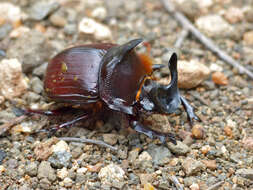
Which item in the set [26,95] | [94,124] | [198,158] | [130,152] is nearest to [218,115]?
[198,158]

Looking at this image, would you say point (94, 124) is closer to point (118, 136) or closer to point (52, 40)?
point (118, 136)

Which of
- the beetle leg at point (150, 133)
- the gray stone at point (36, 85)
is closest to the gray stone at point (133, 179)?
the beetle leg at point (150, 133)

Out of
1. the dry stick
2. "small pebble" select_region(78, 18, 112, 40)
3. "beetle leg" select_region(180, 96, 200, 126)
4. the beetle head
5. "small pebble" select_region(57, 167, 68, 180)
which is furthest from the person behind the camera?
"small pebble" select_region(78, 18, 112, 40)

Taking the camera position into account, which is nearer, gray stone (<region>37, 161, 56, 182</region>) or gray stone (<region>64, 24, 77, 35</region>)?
gray stone (<region>37, 161, 56, 182</region>)

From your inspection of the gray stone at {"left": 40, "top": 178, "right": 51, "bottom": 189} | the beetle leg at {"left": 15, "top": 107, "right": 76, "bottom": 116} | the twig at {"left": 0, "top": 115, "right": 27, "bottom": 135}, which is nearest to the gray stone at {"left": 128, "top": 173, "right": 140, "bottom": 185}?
the gray stone at {"left": 40, "top": 178, "right": 51, "bottom": 189}

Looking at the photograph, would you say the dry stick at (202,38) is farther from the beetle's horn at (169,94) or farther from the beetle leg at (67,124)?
the beetle leg at (67,124)

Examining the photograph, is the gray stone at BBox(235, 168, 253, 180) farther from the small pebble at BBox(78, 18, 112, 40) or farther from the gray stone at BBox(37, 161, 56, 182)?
the small pebble at BBox(78, 18, 112, 40)

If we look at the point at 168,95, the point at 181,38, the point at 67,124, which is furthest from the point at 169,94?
the point at 181,38
